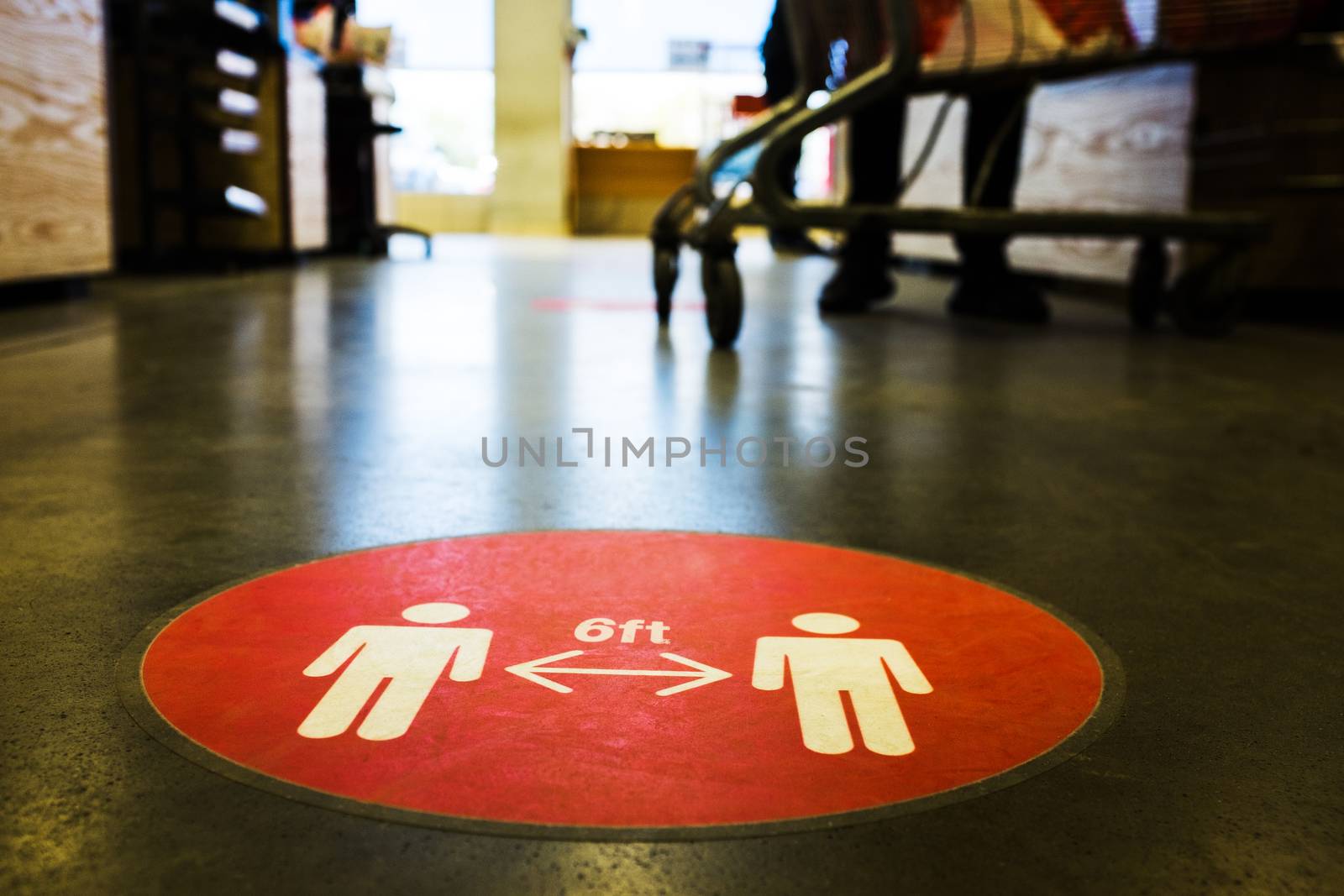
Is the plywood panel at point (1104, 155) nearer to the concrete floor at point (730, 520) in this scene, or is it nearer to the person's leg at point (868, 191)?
the person's leg at point (868, 191)

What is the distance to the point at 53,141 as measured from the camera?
143 inches

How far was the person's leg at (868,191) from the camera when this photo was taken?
4.04 metres

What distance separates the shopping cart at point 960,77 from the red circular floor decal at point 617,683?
1828 millimetres

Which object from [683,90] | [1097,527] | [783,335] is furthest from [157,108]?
[683,90]

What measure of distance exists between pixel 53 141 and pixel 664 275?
5.76 ft

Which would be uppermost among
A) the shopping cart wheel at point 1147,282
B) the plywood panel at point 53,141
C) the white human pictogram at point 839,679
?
the plywood panel at point 53,141

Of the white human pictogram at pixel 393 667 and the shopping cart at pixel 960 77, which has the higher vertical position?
the shopping cart at pixel 960 77

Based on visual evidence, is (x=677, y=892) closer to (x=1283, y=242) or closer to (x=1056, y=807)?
(x=1056, y=807)

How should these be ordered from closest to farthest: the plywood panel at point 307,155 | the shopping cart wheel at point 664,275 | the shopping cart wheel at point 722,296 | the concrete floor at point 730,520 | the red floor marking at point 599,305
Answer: the concrete floor at point 730,520, the shopping cart wheel at point 722,296, the shopping cart wheel at point 664,275, the red floor marking at point 599,305, the plywood panel at point 307,155

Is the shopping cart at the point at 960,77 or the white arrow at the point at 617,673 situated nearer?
the white arrow at the point at 617,673

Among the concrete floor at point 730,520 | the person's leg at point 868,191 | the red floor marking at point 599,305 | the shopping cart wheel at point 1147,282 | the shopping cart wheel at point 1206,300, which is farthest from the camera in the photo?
the person's leg at point 868,191

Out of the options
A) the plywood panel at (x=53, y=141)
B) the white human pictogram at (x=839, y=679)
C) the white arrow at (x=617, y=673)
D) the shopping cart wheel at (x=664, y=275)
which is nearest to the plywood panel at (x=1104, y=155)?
the shopping cart wheel at (x=664, y=275)

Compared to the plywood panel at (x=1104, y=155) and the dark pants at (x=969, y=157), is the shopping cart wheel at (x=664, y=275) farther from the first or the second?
the plywood panel at (x=1104, y=155)

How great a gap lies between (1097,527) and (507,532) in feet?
1.98
